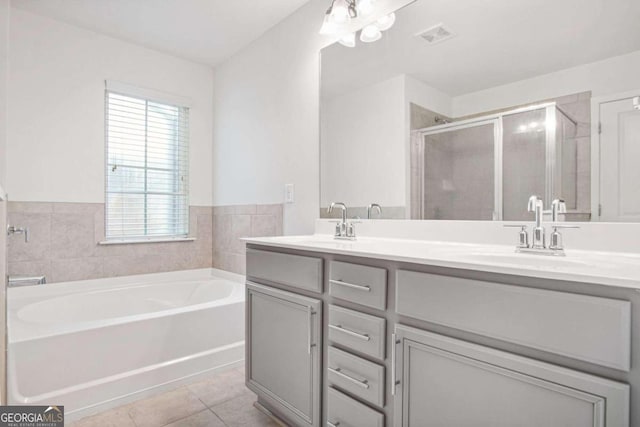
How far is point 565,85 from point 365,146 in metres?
0.96

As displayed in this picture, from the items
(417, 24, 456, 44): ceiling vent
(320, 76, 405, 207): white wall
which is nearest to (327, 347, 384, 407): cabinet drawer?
(320, 76, 405, 207): white wall

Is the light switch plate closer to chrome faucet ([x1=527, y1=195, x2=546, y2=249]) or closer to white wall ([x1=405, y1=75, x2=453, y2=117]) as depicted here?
white wall ([x1=405, y1=75, x2=453, y2=117])

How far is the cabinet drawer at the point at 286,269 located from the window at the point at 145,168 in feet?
5.43

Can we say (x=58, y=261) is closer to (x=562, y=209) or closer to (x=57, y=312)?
(x=57, y=312)

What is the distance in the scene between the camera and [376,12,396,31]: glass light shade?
1.91 meters

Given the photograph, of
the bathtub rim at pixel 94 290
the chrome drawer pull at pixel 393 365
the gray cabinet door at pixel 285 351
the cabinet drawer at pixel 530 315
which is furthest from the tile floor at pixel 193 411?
the cabinet drawer at pixel 530 315

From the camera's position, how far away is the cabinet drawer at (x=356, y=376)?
1.18m

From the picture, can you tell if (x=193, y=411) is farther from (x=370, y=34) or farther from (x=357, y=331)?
(x=370, y=34)

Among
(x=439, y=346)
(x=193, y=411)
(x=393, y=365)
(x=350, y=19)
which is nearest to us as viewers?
(x=439, y=346)

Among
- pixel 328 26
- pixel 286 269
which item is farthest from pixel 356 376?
pixel 328 26

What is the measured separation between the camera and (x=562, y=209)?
1.33 meters

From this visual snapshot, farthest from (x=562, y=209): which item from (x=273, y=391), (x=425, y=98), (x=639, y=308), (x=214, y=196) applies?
(x=214, y=196)

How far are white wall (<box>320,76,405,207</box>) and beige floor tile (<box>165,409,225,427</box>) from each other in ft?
4.34

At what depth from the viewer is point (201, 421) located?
176 centimetres
